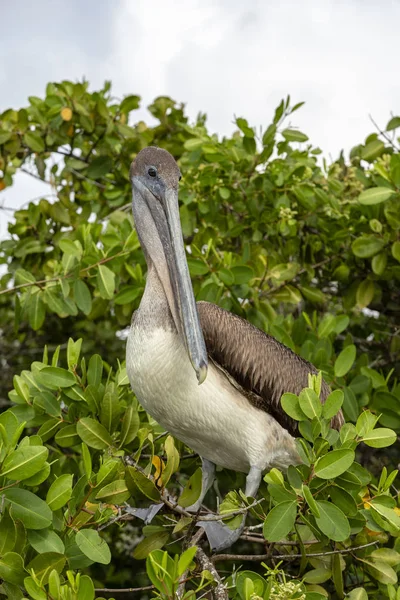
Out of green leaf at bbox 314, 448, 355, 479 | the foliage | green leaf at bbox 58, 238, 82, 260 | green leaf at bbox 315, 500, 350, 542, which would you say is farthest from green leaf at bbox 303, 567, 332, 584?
green leaf at bbox 58, 238, 82, 260

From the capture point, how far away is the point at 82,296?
3.62m

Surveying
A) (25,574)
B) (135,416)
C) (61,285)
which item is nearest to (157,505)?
(135,416)

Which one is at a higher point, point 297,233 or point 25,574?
point 297,233

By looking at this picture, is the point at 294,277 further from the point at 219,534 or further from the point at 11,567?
the point at 11,567

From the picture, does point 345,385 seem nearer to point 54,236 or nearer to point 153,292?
point 153,292

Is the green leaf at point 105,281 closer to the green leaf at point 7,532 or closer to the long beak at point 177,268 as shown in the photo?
the long beak at point 177,268

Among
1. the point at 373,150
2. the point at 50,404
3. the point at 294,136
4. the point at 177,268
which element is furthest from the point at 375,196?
the point at 50,404

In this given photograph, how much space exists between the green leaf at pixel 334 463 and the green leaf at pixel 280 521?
0.13 metres

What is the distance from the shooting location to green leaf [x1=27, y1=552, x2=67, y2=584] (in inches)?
85.3

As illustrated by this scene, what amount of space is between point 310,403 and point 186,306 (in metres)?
0.59

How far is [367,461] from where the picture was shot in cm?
466

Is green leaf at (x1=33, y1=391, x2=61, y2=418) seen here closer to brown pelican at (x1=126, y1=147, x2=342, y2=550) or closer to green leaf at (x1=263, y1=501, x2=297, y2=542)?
brown pelican at (x1=126, y1=147, x2=342, y2=550)

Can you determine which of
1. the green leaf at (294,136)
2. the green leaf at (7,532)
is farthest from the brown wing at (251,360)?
the green leaf at (294,136)

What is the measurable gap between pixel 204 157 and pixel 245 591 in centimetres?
317
